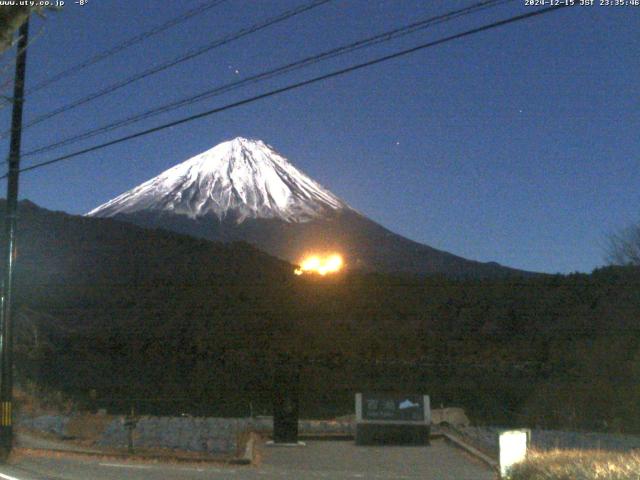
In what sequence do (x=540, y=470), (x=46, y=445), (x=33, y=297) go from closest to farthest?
1. (x=540, y=470)
2. (x=46, y=445)
3. (x=33, y=297)

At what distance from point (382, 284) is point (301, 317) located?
9022 mm

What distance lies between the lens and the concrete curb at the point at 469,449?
17.1m

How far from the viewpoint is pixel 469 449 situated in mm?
19250

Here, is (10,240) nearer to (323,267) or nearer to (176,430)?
(176,430)

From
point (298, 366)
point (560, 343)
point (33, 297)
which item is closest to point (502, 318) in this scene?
point (560, 343)

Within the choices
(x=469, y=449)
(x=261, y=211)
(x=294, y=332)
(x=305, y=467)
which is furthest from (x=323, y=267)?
(x=305, y=467)

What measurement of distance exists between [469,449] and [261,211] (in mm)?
88136

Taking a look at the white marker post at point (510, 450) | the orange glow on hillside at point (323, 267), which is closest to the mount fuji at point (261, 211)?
the orange glow on hillside at point (323, 267)

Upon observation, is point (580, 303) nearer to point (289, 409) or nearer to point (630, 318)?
point (630, 318)

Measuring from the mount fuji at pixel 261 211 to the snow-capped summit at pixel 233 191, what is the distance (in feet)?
0.38

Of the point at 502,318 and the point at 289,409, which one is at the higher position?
the point at 502,318

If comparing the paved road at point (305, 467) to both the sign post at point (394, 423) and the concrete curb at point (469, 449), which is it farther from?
the sign post at point (394, 423)

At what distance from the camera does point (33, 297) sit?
53844 millimetres

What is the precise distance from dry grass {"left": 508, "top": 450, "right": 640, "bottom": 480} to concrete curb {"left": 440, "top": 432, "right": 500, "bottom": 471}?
6198 millimetres
